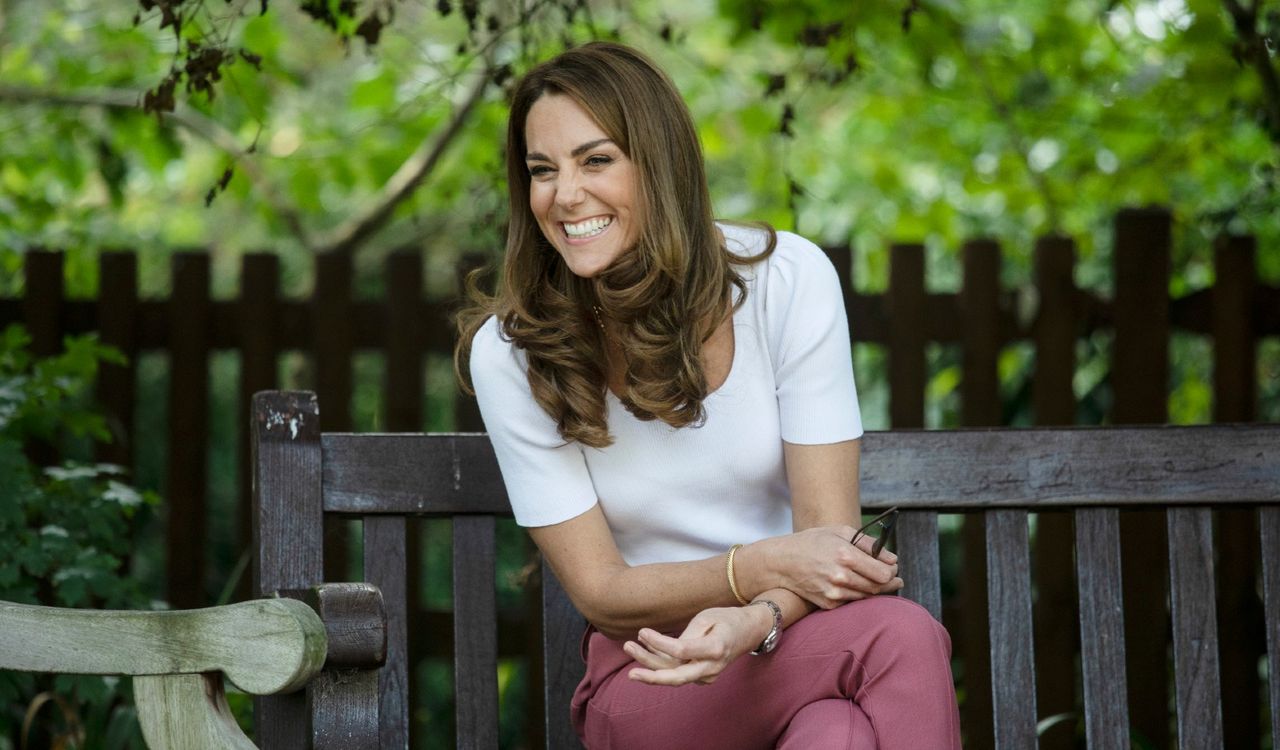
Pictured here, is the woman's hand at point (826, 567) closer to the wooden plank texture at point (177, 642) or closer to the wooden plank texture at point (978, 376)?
the wooden plank texture at point (177, 642)

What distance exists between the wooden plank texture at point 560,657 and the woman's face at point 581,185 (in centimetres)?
58

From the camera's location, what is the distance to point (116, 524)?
3.05m

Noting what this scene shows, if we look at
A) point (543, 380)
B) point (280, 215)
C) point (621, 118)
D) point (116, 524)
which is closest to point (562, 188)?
point (621, 118)

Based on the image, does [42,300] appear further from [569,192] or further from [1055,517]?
[1055,517]

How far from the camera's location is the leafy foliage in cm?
279

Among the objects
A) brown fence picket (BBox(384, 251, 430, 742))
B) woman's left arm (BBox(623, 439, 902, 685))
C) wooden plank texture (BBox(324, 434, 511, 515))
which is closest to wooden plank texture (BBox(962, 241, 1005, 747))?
brown fence picket (BBox(384, 251, 430, 742))

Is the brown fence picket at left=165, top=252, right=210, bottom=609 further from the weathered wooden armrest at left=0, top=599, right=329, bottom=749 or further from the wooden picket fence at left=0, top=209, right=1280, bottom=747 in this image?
the weathered wooden armrest at left=0, top=599, right=329, bottom=749

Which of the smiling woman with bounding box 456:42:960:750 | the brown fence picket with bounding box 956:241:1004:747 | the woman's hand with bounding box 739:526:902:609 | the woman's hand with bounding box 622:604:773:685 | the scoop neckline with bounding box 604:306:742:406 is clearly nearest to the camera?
the woman's hand with bounding box 622:604:773:685

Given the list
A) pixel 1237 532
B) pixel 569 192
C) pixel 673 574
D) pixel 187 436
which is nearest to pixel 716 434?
pixel 673 574

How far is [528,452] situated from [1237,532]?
7.25 feet

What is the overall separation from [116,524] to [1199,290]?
2.79 m

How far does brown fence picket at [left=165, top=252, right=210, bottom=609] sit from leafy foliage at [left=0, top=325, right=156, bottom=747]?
480 mm

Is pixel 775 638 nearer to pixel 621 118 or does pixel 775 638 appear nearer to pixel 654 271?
pixel 654 271

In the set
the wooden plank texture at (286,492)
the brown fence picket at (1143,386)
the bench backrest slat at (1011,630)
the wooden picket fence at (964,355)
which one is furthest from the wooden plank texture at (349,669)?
the brown fence picket at (1143,386)
